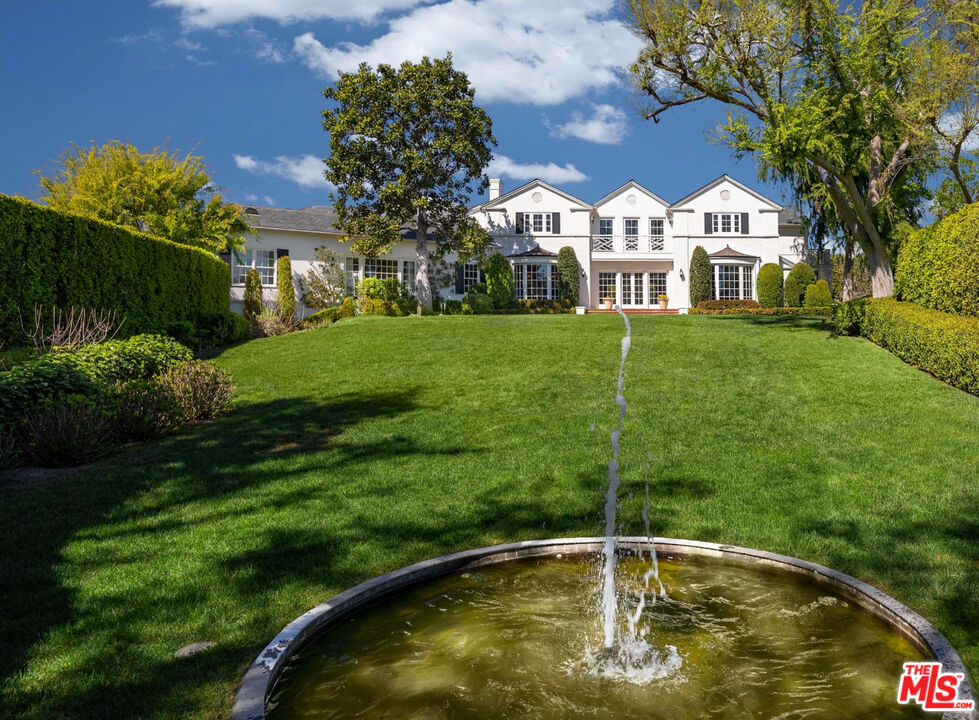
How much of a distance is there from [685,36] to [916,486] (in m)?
13.5

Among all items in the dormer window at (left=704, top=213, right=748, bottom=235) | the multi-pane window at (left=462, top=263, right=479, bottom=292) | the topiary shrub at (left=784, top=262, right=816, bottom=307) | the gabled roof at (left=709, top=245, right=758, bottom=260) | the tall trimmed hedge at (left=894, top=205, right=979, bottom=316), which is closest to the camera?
the tall trimmed hedge at (left=894, top=205, right=979, bottom=316)

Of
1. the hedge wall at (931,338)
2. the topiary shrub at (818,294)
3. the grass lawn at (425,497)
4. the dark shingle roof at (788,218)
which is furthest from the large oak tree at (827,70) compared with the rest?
the dark shingle roof at (788,218)

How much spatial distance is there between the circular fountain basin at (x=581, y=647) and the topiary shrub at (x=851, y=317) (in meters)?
13.7

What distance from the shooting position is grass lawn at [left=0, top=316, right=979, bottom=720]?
13.0 ft

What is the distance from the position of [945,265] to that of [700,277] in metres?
23.0

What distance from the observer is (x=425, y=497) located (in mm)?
6703

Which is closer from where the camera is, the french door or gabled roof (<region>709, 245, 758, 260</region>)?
gabled roof (<region>709, 245, 758, 260</region>)

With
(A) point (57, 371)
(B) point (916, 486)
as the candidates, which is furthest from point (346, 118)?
(B) point (916, 486)

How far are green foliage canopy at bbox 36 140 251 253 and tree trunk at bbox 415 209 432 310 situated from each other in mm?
8444

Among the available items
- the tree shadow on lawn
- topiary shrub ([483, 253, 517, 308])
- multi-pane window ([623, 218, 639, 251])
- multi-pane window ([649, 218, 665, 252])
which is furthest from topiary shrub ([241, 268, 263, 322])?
multi-pane window ([649, 218, 665, 252])

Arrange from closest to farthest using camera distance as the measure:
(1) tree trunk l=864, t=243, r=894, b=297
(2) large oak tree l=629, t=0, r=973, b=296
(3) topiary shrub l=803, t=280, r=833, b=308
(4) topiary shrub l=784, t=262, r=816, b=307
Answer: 1. (2) large oak tree l=629, t=0, r=973, b=296
2. (1) tree trunk l=864, t=243, r=894, b=297
3. (3) topiary shrub l=803, t=280, r=833, b=308
4. (4) topiary shrub l=784, t=262, r=816, b=307

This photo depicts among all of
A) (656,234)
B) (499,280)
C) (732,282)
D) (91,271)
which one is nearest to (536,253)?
(499,280)

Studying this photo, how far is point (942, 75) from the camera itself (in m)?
14.7

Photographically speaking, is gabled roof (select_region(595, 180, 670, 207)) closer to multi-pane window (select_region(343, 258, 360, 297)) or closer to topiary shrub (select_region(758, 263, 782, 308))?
topiary shrub (select_region(758, 263, 782, 308))
